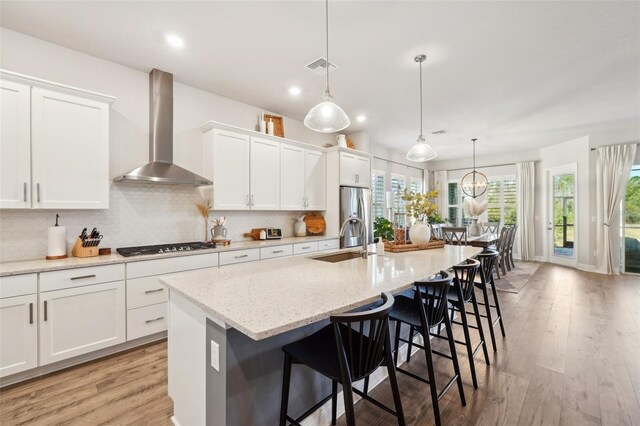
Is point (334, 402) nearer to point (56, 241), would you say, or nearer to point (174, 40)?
point (56, 241)

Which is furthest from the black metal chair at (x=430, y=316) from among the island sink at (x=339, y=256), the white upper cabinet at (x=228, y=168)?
the white upper cabinet at (x=228, y=168)

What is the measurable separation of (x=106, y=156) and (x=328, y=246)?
306 cm

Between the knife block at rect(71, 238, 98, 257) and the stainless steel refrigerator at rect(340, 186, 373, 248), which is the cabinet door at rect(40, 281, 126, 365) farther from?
the stainless steel refrigerator at rect(340, 186, 373, 248)

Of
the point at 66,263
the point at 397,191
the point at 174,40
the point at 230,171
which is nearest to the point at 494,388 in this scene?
the point at 230,171

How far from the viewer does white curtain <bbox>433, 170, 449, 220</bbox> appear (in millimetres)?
8562

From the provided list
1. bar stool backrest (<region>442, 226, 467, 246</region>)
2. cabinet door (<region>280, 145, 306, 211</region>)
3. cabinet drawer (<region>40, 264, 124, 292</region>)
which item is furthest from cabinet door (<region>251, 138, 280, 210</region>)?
bar stool backrest (<region>442, 226, 467, 246</region>)

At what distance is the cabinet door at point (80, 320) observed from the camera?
222 cm

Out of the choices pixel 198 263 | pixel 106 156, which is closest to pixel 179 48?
pixel 106 156

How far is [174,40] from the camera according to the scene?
8.58 ft

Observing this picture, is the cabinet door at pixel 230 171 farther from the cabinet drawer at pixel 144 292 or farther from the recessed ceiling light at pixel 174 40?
the cabinet drawer at pixel 144 292

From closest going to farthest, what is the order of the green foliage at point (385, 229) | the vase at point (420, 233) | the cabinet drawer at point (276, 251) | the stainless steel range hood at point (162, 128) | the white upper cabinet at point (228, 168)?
the vase at point (420, 233) → the stainless steel range hood at point (162, 128) → the green foliage at point (385, 229) → the white upper cabinet at point (228, 168) → the cabinet drawer at point (276, 251)

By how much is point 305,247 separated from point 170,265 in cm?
184

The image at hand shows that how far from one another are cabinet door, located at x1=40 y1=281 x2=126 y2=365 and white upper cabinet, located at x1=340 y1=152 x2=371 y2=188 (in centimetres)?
344

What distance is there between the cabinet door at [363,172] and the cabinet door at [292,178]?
45.2 inches
